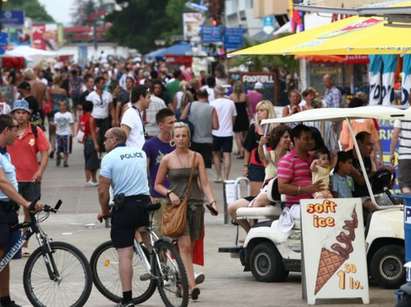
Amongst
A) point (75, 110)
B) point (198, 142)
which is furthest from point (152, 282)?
point (75, 110)

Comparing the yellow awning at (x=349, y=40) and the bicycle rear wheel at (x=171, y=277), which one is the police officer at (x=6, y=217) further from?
the yellow awning at (x=349, y=40)

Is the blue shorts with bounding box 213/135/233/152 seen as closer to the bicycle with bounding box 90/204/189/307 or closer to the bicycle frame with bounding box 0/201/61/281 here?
the bicycle with bounding box 90/204/189/307

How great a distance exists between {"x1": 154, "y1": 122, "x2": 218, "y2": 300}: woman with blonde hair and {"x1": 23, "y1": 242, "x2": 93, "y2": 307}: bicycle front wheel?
106 cm

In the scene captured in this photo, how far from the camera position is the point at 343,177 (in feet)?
41.6

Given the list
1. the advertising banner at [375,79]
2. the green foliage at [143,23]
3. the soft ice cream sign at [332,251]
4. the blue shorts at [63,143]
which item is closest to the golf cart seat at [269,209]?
the soft ice cream sign at [332,251]

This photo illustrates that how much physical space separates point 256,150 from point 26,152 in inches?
113

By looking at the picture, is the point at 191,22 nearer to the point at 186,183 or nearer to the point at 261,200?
the point at 261,200

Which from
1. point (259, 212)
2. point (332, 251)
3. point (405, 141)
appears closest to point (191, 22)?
point (405, 141)

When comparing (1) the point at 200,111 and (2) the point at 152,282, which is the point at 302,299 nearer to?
(2) the point at 152,282

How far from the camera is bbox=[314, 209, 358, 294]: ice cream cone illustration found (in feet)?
37.0

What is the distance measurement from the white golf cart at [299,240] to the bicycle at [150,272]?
1.51 meters

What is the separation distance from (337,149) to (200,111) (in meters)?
8.62

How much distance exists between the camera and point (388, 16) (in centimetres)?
1073

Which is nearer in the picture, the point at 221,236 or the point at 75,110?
the point at 221,236
